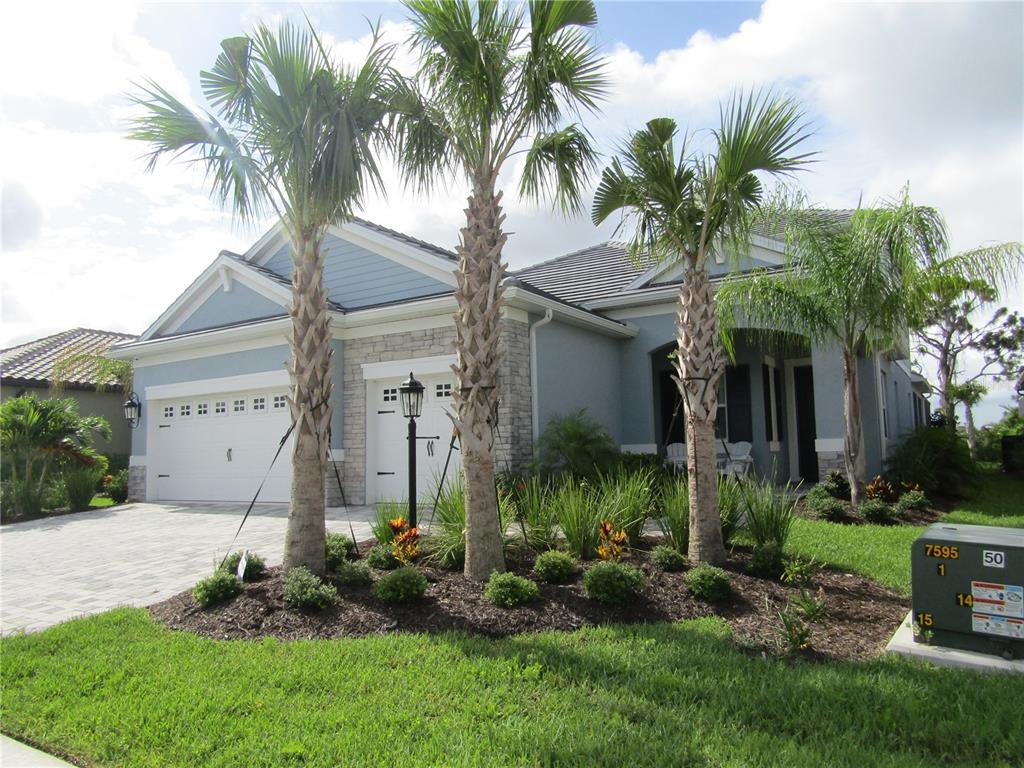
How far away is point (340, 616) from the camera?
19.0 ft

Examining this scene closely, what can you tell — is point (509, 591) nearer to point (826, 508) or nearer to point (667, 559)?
point (667, 559)

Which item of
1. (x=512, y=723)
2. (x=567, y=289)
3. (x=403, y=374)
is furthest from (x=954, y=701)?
(x=567, y=289)

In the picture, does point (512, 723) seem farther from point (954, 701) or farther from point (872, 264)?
point (872, 264)

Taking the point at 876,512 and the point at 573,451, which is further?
the point at 573,451

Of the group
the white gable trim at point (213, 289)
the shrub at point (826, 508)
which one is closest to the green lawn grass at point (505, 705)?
the shrub at point (826, 508)

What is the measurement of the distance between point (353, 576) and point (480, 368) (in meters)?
2.38

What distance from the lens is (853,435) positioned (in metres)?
11.0

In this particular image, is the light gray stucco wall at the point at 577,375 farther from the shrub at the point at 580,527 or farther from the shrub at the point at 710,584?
the shrub at the point at 710,584

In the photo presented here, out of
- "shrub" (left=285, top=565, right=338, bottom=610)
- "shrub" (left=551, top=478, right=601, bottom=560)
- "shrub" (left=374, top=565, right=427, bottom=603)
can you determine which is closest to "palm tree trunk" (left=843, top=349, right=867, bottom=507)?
"shrub" (left=551, top=478, right=601, bottom=560)

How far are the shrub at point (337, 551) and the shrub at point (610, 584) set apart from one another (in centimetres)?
271

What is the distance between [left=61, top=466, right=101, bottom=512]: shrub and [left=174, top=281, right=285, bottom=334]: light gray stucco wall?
3851mm

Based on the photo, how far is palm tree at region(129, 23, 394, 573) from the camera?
647cm

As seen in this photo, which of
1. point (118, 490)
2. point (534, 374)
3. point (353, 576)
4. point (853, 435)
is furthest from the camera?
point (118, 490)

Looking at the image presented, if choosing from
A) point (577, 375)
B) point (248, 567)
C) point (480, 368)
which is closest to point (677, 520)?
point (480, 368)
